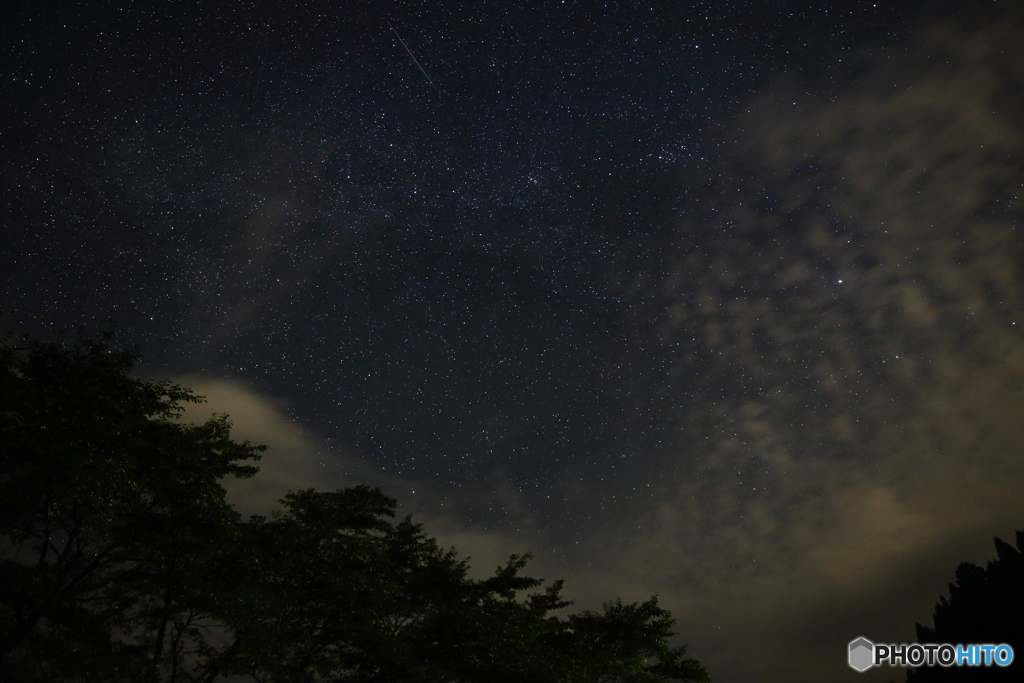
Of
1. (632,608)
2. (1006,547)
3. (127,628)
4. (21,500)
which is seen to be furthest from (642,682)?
(1006,547)

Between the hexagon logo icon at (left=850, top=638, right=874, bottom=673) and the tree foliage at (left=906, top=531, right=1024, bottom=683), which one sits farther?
the tree foliage at (left=906, top=531, right=1024, bottom=683)

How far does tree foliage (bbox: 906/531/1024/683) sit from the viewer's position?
142 feet

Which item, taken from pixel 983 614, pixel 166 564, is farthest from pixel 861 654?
pixel 166 564

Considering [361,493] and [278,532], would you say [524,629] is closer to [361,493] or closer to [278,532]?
[361,493]

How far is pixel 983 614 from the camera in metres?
52.3

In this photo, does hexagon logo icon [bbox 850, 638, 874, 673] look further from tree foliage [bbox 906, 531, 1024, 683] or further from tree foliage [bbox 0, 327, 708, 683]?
tree foliage [bbox 0, 327, 708, 683]

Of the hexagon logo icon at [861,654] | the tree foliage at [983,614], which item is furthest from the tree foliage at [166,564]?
the tree foliage at [983,614]

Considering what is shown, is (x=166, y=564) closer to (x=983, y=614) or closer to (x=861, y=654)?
(x=861, y=654)

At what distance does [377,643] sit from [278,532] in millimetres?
5244

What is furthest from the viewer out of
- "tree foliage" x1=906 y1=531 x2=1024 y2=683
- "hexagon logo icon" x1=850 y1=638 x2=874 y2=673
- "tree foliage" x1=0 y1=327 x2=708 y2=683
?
"tree foliage" x1=906 y1=531 x2=1024 y2=683

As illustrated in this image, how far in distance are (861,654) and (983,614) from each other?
92.7ft

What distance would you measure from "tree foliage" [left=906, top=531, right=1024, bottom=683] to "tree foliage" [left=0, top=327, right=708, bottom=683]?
4002 cm

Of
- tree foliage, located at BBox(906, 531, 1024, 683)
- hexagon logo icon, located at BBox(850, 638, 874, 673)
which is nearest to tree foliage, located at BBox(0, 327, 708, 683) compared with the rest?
hexagon logo icon, located at BBox(850, 638, 874, 673)

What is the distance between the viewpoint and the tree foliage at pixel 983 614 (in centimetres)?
Answer: 4341
